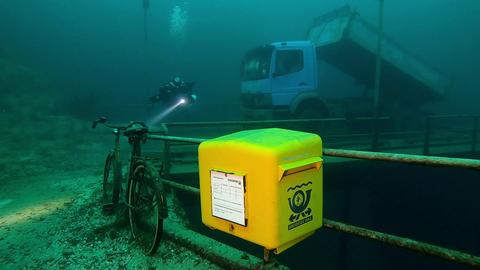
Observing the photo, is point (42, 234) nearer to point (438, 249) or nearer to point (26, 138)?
point (438, 249)

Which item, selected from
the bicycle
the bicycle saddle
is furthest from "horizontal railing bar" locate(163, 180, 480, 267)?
the bicycle saddle

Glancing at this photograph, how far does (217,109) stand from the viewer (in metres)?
16.5

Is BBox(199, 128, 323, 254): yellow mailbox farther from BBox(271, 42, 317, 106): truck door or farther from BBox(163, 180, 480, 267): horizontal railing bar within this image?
BBox(271, 42, 317, 106): truck door

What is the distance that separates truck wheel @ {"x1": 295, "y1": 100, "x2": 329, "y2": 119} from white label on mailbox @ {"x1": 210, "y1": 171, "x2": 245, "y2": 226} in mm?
7489

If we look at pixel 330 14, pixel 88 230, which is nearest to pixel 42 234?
pixel 88 230

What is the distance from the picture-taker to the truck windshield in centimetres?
898

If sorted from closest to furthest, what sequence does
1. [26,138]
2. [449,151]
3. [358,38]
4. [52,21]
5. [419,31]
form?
[449,151]
[358,38]
[26,138]
[52,21]
[419,31]

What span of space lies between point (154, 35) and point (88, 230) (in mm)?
18870

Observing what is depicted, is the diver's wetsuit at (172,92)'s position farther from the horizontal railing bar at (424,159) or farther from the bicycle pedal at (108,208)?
the horizontal railing bar at (424,159)

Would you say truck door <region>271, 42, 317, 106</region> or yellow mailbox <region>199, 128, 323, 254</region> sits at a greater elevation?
truck door <region>271, 42, 317, 106</region>

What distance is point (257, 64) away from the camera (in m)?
9.46

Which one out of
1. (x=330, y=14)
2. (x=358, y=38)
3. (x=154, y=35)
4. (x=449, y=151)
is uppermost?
(x=154, y=35)

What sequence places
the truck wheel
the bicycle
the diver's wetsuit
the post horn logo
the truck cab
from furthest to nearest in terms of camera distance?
1. the truck wheel
2. the truck cab
3. the diver's wetsuit
4. the bicycle
5. the post horn logo

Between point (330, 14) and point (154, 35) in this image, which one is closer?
point (330, 14)
